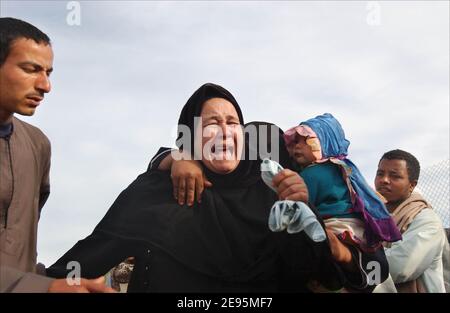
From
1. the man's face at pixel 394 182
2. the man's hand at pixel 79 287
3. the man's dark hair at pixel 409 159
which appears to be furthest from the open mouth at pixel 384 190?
the man's hand at pixel 79 287

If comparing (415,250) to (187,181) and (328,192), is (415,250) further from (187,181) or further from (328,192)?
(187,181)

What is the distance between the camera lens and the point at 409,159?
4.88 m

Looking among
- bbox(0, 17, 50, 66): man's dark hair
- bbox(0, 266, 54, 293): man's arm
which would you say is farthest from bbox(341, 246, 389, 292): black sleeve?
bbox(0, 17, 50, 66): man's dark hair

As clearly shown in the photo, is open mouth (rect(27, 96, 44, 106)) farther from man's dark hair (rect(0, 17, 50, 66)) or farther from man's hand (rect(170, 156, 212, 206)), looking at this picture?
man's hand (rect(170, 156, 212, 206))

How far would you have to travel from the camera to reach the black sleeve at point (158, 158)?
351 centimetres

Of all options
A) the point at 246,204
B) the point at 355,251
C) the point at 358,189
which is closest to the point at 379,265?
the point at 355,251

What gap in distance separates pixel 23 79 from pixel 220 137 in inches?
41.5

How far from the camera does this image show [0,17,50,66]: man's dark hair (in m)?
2.71

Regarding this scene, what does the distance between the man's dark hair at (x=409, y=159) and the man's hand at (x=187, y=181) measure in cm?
213

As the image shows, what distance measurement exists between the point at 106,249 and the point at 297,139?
128cm

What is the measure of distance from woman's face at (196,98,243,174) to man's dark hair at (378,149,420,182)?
198 cm

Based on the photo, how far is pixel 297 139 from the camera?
3.60 metres

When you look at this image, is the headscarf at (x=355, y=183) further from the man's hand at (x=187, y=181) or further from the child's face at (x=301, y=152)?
the man's hand at (x=187, y=181)
